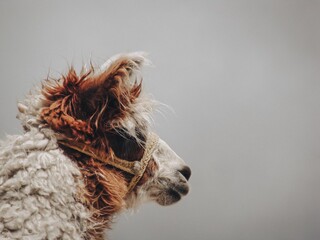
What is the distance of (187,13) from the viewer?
57.8 inches

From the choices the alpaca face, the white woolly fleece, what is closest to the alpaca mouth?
the alpaca face

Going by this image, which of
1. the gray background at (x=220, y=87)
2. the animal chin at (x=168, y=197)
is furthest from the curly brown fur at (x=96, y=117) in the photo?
the gray background at (x=220, y=87)

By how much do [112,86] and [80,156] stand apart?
0.49 ft

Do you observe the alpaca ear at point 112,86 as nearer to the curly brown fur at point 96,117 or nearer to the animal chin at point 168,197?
the curly brown fur at point 96,117

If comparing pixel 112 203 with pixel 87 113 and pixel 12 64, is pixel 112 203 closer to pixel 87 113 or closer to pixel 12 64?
pixel 87 113

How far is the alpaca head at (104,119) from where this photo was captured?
748 millimetres

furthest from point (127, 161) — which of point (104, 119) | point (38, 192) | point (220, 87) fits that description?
point (220, 87)

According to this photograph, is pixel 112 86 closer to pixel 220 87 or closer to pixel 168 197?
pixel 168 197

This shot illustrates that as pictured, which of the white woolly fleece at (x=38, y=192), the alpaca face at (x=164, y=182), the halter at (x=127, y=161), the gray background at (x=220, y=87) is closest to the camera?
the white woolly fleece at (x=38, y=192)

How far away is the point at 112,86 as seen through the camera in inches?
29.6

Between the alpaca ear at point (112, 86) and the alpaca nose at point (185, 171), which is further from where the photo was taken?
the alpaca nose at point (185, 171)

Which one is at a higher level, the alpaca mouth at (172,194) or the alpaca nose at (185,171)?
the alpaca nose at (185,171)

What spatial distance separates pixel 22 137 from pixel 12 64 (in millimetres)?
601

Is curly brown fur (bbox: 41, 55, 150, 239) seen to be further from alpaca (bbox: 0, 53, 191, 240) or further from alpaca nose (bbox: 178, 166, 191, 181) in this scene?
alpaca nose (bbox: 178, 166, 191, 181)
